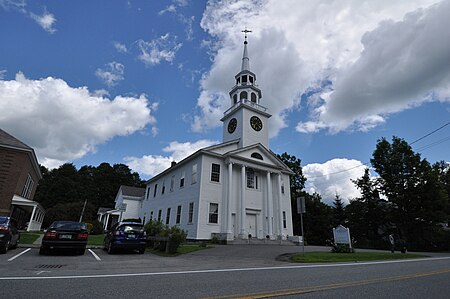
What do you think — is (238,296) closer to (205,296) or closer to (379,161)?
(205,296)

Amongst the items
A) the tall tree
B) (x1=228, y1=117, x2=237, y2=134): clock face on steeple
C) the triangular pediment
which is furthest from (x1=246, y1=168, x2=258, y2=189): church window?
the tall tree

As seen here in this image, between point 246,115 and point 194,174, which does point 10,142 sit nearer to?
point 194,174

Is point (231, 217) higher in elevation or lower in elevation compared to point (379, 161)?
lower

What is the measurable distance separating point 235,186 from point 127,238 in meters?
14.0

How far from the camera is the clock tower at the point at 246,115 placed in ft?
95.8

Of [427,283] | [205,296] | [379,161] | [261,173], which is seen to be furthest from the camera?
[379,161]

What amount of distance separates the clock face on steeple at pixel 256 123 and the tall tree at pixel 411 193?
67.7 feet

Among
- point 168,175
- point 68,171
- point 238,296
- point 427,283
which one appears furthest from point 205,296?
point 68,171

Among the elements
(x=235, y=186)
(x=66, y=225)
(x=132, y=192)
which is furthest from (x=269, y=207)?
(x=132, y=192)

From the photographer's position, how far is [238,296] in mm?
4543

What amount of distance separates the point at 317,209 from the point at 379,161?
1159cm

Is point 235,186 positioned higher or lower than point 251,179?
lower

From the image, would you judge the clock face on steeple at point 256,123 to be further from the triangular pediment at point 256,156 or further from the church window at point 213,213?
the church window at point 213,213

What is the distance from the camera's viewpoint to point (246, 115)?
97.0ft
